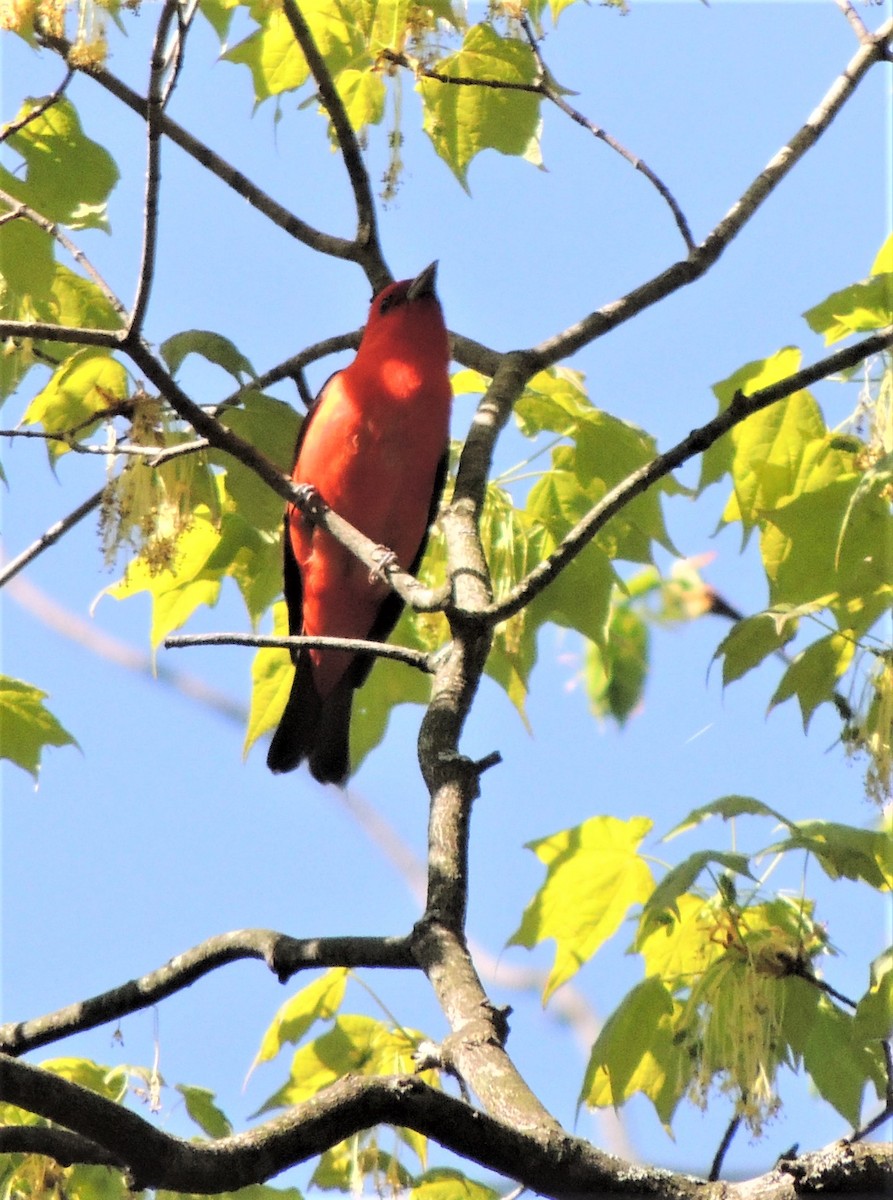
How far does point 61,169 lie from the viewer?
354 centimetres

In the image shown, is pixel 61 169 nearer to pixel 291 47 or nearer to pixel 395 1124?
pixel 291 47

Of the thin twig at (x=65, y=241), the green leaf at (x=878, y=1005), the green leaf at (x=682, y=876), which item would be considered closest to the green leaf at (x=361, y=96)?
the thin twig at (x=65, y=241)

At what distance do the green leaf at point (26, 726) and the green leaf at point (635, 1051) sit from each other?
162 centimetres

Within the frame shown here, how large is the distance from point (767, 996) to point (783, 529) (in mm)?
1048

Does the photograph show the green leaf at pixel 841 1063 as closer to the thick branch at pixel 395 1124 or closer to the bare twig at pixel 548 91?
the thick branch at pixel 395 1124

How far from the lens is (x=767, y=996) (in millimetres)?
3006

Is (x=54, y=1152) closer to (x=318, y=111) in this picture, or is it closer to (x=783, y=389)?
(x=783, y=389)

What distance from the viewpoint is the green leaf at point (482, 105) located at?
3.64m

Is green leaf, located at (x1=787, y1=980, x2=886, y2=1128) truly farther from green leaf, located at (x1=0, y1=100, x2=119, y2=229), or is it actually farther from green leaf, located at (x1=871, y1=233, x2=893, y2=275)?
green leaf, located at (x1=0, y1=100, x2=119, y2=229)

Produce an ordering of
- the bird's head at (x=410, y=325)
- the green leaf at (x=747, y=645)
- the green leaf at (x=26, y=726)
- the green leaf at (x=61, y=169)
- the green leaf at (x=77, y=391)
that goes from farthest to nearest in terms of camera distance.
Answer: the bird's head at (x=410, y=325) < the green leaf at (x=26, y=726) < the green leaf at (x=61, y=169) < the green leaf at (x=77, y=391) < the green leaf at (x=747, y=645)

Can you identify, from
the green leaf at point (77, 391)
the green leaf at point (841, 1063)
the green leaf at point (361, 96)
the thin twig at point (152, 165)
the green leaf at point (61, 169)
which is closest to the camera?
the thin twig at point (152, 165)

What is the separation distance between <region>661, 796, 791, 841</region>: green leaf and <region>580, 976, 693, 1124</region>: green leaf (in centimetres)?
46

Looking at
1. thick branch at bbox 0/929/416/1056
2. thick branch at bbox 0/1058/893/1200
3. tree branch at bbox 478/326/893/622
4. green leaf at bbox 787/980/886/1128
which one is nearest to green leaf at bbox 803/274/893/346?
tree branch at bbox 478/326/893/622

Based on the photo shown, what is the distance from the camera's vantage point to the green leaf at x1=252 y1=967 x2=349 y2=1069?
3664 mm
